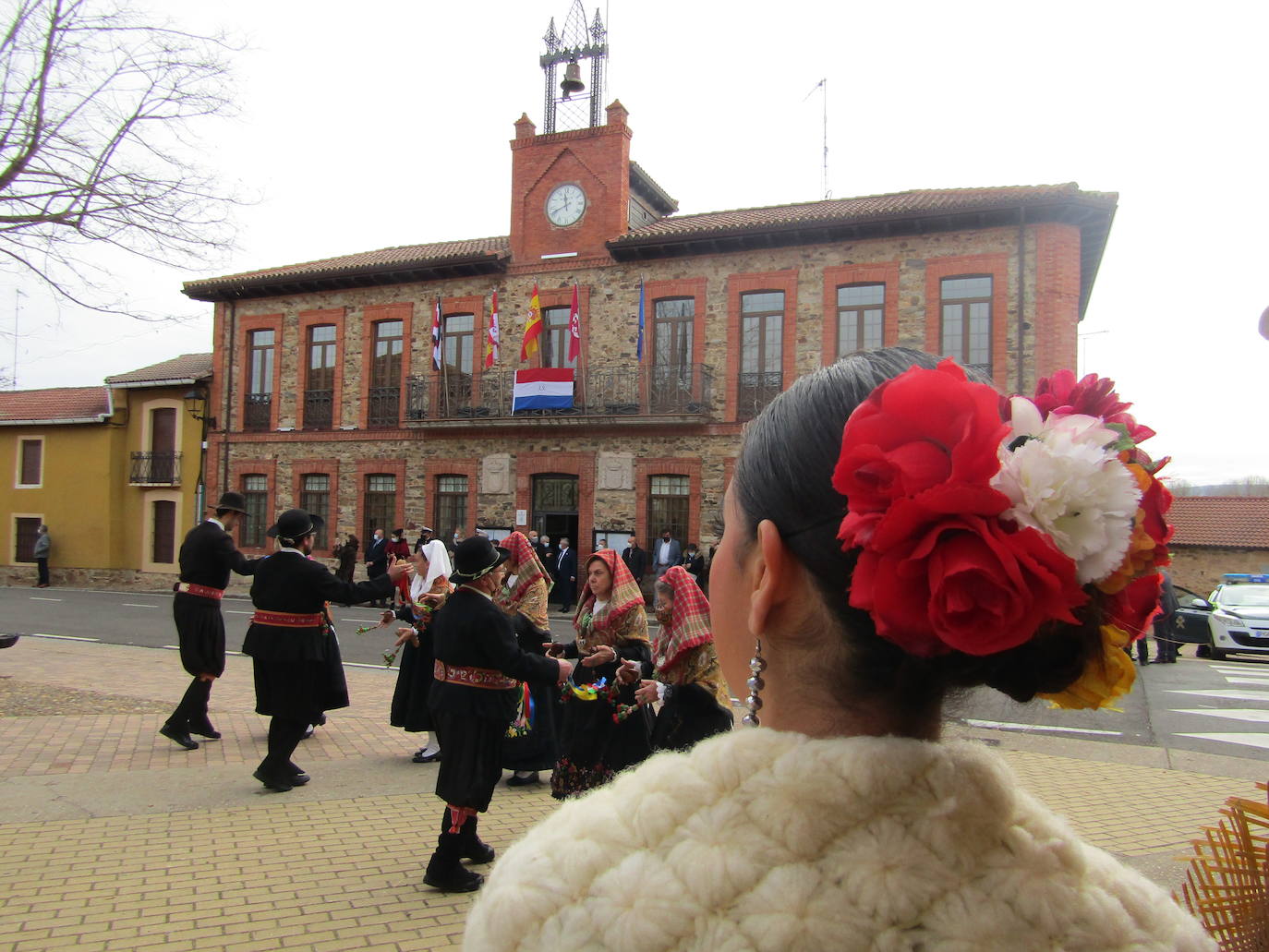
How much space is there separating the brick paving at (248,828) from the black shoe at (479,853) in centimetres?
31

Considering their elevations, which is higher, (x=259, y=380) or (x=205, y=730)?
(x=259, y=380)

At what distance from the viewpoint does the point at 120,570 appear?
2959 cm

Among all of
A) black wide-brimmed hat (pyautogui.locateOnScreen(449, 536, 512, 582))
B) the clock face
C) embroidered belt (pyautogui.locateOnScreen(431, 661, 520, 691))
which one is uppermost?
the clock face

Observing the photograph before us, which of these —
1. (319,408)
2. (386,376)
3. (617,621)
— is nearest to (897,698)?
(617,621)

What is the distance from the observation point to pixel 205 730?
7883 millimetres

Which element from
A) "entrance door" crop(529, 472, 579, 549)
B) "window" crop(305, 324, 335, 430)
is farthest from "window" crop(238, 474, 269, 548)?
"entrance door" crop(529, 472, 579, 549)

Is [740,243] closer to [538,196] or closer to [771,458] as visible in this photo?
[538,196]

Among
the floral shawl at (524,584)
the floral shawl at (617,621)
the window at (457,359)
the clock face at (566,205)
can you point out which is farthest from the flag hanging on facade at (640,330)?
the floral shawl at (617,621)

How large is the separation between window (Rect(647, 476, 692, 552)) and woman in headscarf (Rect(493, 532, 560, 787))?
15.3m

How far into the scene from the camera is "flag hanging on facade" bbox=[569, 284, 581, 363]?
77.0 feet

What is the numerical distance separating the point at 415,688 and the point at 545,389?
16.9 m

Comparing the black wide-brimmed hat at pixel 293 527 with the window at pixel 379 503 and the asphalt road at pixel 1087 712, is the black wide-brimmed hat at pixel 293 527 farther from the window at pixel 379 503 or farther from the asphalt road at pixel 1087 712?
the window at pixel 379 503

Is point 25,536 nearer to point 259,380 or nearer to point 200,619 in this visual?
point 259,380

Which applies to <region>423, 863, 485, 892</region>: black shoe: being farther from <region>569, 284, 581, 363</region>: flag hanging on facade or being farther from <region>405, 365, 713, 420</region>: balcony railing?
<region>569, 284, 581, 363</region>: flag hanging on facade
